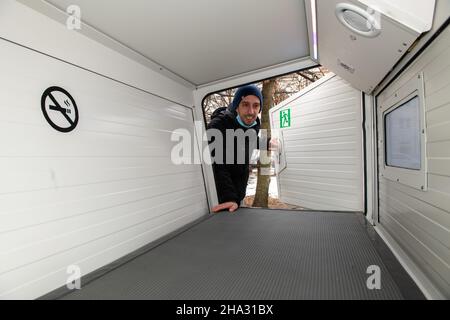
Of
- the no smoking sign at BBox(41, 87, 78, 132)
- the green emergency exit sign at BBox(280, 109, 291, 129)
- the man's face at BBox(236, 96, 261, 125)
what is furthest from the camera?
the green emergency exit sign at BBox(280, 109, 291, 129)

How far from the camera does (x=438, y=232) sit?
108 centimetres

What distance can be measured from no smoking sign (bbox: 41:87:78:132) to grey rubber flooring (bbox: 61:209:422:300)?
0.93 meters

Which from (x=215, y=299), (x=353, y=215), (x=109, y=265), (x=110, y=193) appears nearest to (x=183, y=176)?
(x=110, y=193)

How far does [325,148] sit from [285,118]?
3.01 ft

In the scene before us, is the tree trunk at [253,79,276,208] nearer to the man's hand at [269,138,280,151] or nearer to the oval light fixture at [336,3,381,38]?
the man's hand at [269,138,280,151]

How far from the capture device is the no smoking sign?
1.36m

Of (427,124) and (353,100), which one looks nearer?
(427,124)

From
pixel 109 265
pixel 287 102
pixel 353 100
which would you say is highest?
pixel 287 102

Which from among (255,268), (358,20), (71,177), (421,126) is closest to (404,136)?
(421,126)

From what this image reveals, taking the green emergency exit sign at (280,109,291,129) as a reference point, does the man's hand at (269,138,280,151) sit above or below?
below

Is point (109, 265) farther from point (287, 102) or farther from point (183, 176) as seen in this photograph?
point (287, 102)

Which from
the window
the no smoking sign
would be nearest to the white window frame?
the window

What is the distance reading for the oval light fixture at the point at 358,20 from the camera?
124 centimetres

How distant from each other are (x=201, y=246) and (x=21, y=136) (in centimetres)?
129
